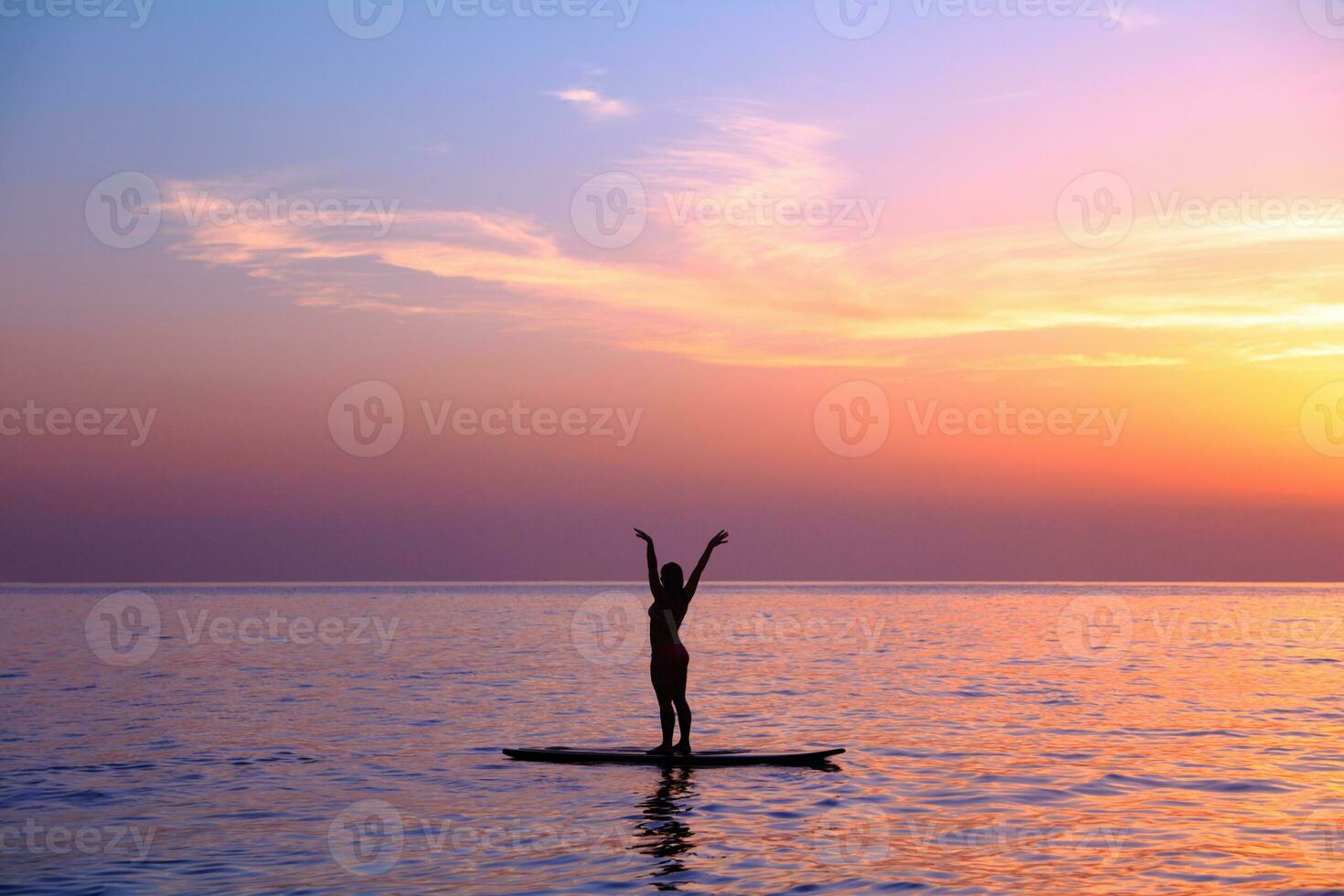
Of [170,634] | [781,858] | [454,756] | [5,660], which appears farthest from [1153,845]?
[170,634]

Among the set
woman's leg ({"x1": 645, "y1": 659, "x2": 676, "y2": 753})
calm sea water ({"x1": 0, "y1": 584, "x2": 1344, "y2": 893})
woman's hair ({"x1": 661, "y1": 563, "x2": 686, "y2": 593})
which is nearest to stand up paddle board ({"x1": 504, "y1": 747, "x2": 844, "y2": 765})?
calm sea water ({"x1": 0, "y1": 584, "x2": 1344, "y2": 893})

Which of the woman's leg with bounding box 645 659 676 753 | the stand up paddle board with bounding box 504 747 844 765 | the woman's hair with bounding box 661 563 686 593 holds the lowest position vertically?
the stand up paddle board with bounding box 504 747 844 765

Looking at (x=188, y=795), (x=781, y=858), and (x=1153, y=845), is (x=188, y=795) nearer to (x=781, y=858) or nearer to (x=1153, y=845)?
(x=781, y=858)

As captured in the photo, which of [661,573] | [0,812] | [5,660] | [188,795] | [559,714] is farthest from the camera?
[5,660]

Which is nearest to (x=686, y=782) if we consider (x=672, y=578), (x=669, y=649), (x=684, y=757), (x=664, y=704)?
(x=684, y=757)

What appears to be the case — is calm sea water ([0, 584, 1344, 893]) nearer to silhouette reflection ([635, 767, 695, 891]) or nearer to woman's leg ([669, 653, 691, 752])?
silhouette reflection ([635, 767, 695, 891])

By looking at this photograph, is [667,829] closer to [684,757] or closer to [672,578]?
[684,757]

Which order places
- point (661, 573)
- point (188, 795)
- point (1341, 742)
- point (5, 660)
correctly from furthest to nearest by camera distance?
1. point (5, 660)
2. point (1341, 742)
3. point (661, 573)
4. point (188, 795)

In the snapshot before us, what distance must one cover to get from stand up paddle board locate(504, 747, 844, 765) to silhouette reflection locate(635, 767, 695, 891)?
0.27m

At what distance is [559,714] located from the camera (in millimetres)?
25875

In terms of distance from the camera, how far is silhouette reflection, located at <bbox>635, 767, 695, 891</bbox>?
1197 centimetres

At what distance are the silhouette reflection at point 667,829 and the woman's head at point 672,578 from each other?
289 centimetres

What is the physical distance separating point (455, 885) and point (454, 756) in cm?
862

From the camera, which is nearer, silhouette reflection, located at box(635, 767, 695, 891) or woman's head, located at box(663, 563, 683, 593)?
silhouette reflection, located at box(635, 767, 695, 891)
